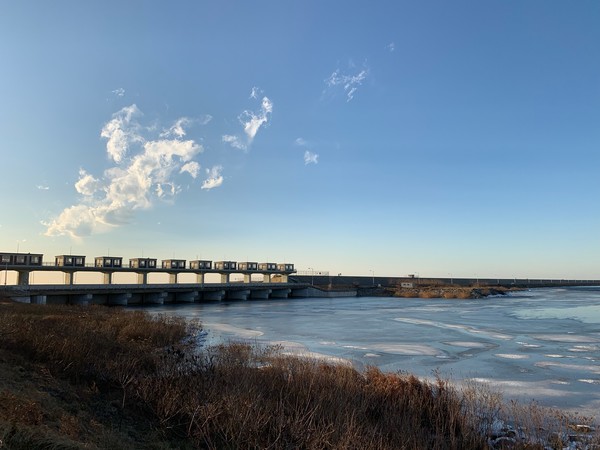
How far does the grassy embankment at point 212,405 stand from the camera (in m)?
8.65

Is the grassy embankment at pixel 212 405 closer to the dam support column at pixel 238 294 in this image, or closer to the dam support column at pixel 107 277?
the dam support column at pixel 107 277

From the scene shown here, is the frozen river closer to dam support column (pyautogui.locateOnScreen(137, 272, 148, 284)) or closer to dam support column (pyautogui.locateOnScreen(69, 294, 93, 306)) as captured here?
dam support column (pyautogui.locateOnScreen(69, 294, 93, 306))

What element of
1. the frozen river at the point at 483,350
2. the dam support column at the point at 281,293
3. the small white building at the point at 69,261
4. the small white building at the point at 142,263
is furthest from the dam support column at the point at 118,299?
the dam support column at the point at 281,293

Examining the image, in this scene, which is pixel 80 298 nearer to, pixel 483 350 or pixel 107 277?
pixel 107 277

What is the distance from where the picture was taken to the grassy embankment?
340 inches

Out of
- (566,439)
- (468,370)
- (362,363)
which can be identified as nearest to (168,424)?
(566,439)

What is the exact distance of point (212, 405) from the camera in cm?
994

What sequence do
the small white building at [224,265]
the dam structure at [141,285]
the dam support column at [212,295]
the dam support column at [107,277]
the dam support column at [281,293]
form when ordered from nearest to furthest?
1. the dam structure at [141,285]
2. the dam support column at [107,277]
3. the dam support column at [212,295]
4. the dam support column at [281,293]
5. the small white building at [224,265]

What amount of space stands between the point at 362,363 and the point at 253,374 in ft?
28.1

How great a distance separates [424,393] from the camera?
13.7 metres

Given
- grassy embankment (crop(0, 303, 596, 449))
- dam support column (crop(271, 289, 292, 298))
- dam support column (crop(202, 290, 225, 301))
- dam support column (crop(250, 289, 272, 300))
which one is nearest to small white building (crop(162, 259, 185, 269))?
dam support column (crop(202, 290, 225, 301))

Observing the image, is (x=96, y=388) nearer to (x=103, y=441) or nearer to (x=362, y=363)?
(x=103, y=441)

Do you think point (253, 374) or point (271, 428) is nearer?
point (271, 428)

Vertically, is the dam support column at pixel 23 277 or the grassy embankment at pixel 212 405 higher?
the dam support column at pixel 23 277
